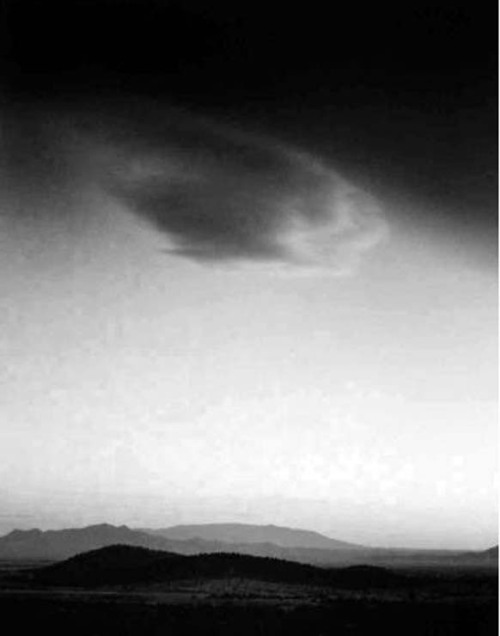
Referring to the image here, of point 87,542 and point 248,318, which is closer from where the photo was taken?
point 87,542

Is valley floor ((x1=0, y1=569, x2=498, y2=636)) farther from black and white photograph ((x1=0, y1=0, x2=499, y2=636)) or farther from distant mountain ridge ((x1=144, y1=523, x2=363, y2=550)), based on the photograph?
distant mountain ridge ((x1=144, y1=523, x2=363, y2=550))

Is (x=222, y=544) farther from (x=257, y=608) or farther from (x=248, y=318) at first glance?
(x=248, y=318)

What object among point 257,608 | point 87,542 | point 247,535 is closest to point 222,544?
point 247,535

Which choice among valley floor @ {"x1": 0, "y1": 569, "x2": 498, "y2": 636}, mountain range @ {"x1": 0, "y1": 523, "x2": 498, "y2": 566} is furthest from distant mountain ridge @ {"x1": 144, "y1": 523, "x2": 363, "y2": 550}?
valley floor @ {"x1": 0, "y1": 569, "x2": 498, "y2": 636}

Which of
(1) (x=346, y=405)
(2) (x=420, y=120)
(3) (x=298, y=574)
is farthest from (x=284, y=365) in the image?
(2) (x=420, y=120)

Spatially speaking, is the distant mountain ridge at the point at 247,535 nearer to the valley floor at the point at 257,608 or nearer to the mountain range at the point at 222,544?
the mountain range at the point at 222,544
